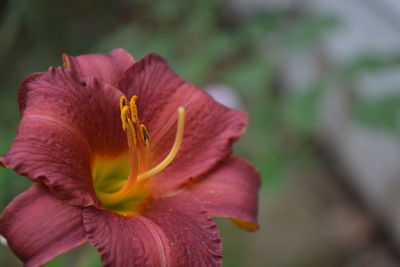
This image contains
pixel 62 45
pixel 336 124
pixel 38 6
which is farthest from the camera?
pixel 336 124

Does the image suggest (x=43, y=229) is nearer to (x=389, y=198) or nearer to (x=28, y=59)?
(x=389, y=198)

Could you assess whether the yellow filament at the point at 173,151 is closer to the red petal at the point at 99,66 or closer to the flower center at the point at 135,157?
the flower center at the point at 135,157

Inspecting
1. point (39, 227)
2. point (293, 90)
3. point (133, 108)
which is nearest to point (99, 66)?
point (133, 108)

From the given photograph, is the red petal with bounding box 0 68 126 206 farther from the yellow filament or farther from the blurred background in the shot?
the blurred background

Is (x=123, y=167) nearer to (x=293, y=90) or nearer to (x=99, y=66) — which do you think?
(x=99, y=66)

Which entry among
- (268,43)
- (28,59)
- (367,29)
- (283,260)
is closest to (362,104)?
(367,29)
